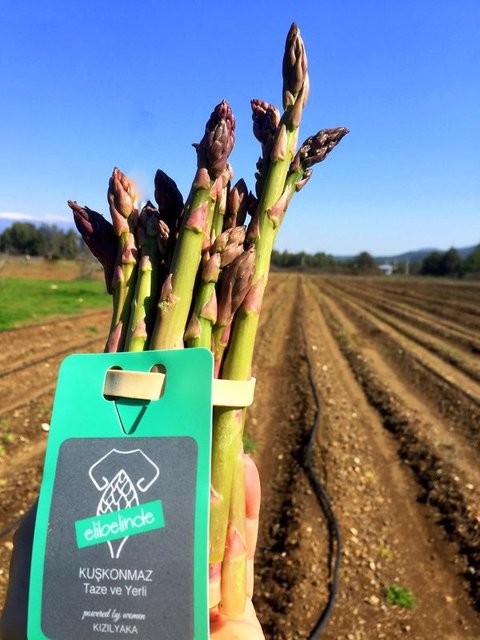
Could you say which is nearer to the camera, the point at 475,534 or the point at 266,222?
the point at 266,222

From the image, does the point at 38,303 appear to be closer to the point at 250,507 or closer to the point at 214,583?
the point at 250,507

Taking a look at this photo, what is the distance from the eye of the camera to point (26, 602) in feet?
5.02

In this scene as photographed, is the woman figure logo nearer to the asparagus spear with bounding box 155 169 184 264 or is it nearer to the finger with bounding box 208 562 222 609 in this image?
the finger with bounding box 208 562 222 609

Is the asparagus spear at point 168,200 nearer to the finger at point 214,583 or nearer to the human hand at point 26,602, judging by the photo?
the human hand at point 26,602

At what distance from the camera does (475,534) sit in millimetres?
6523

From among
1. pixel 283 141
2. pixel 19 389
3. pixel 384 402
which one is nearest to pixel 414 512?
pixel 384 402

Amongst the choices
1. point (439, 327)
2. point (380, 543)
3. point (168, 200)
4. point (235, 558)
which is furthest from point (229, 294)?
point (439, 327)

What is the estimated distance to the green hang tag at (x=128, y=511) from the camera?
1.37m

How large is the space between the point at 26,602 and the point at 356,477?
7.03 meters

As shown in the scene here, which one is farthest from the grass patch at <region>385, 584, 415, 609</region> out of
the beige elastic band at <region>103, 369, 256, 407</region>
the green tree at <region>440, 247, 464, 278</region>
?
the green tree at <region>440, 247, 464, 278</region>

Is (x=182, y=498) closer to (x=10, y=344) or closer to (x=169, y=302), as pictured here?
(x=169, y=302)

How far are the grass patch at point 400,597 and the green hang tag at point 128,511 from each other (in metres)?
4.90

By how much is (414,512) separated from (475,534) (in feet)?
2.71

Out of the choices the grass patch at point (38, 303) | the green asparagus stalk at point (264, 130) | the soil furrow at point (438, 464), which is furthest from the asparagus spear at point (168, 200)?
the grass patch at point (38, 303)
